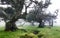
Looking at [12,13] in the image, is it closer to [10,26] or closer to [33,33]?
[10,26]

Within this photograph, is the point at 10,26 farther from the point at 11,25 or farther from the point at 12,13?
the point at 12,13

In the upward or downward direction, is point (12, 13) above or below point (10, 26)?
above

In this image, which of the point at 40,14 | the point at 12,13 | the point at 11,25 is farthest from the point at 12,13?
the point at 40,14

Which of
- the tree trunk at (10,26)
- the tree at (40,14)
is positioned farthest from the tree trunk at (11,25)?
the tree at (40,14)

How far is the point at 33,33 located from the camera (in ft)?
6.70

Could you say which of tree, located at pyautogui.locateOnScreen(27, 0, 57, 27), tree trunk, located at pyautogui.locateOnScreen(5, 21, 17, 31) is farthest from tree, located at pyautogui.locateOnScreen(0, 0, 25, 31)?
tree, located at pyautogui.locateOnScreen(27, 0, 57, 27)

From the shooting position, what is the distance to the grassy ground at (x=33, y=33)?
200cm

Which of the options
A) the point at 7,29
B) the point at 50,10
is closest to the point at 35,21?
the point at 50,10

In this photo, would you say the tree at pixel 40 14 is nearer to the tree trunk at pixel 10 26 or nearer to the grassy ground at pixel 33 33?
the grassy ground at pixel 33 33

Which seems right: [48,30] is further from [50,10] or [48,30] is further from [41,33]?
[50,10]

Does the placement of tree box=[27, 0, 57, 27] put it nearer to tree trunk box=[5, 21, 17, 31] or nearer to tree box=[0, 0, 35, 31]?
tree box=[0, 0, 35, 31]

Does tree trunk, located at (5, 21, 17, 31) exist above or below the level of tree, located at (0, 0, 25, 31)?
below

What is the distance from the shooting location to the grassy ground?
200cm

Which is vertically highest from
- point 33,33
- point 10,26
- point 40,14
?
point 40,14
